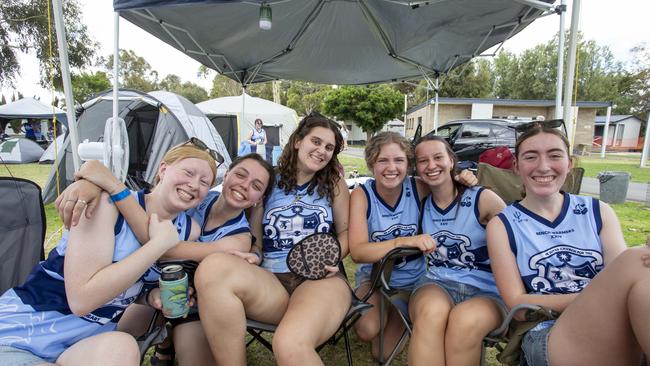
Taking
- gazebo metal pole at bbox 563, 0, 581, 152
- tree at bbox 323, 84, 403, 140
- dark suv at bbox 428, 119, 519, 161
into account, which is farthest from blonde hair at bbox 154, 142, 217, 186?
tree at bbox 323, 84, 403, 140

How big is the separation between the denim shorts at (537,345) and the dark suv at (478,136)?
28.6 feet

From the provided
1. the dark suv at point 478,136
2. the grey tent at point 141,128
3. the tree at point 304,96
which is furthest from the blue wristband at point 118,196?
the tree at point 304,96

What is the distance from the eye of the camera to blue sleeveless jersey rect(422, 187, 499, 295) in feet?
5.60

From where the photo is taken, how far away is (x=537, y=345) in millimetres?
1265

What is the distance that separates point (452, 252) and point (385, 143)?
2.15 ft

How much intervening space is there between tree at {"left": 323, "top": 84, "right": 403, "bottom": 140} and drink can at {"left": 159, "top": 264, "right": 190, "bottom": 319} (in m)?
22.5

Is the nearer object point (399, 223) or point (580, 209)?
point (580, 209)

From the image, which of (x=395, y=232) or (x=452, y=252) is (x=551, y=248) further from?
(x=395, y=232)

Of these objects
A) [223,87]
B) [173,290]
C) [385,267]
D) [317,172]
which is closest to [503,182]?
[385,267]

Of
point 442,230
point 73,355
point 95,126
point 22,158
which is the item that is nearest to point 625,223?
point 442,230

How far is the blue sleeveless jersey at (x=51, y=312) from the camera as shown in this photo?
116 centimetres

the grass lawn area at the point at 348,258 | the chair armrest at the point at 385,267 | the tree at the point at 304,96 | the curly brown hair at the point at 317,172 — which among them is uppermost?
the tree at the point at 304,96

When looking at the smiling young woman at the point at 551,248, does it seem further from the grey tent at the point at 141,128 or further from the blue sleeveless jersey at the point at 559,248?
the grey tent at the point at 141,128

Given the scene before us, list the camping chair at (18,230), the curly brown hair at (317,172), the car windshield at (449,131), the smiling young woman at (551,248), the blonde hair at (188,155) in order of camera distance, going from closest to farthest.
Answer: the smiling young woman at (551,248) → the blonde hair at (188,155) → the camping chair at (18,230) → the curly brown hair at (317,172) → the car windshield at (449,131)
